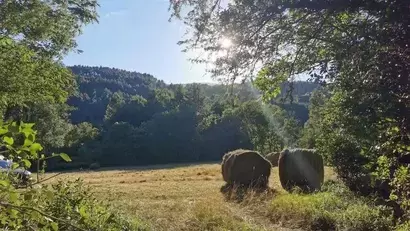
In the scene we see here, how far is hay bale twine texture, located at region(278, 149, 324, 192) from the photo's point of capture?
1502 cm

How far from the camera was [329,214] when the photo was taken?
8.73 metres

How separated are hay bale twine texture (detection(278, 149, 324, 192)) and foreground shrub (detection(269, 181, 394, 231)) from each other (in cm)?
440

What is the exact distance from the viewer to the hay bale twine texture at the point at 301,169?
1502cm

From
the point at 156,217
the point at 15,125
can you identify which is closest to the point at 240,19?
the point at 15,125

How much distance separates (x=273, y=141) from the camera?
153 ft

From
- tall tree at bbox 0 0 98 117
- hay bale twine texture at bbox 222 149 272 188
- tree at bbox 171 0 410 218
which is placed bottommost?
hay bale twine texture at bbox 222 149 272 188

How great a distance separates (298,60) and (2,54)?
5692mm

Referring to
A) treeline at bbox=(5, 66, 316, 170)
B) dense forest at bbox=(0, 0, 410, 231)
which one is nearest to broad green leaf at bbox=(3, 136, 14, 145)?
dense forest at bbox=(0, 0, 410, 231)

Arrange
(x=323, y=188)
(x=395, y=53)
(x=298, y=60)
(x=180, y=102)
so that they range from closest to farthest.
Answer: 1. (x=395, y=53)
2. (x=298, y=60)
3. (x=323, y=188)
4. (x=180, y=102)

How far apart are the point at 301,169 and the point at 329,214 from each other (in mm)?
6637

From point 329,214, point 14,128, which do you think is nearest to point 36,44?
point 329,214

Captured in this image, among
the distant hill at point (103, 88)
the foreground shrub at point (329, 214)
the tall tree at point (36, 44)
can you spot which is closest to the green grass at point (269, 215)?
the foreground shrub at point (329, 214)

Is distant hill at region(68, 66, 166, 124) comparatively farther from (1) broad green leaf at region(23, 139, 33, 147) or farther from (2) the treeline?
(1) broad green leaf at region(23, 139, 33, 147)

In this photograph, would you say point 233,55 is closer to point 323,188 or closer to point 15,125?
point 15,125
